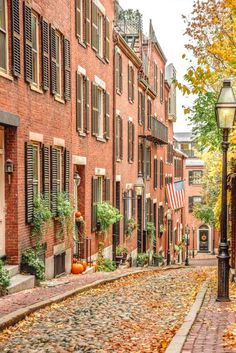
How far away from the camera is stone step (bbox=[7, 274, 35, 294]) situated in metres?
12.9

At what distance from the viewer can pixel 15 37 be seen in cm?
1409

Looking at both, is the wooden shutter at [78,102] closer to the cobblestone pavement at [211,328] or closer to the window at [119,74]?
the window at [119,74]

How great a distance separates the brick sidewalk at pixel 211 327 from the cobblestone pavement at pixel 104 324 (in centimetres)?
33

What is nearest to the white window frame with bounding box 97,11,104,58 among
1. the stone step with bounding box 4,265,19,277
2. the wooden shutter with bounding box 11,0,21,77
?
the wooden shutter with bounding box 11,0,21,77

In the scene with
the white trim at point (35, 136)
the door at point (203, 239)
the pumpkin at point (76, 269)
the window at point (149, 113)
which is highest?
the window at point (149, 113)

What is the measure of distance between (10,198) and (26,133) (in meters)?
1.69

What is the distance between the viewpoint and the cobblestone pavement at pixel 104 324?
830 centimetres

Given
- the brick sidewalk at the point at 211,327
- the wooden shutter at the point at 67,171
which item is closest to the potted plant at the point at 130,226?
the wooden shutter at the point at 67,171

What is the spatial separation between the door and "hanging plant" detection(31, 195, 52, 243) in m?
62.2

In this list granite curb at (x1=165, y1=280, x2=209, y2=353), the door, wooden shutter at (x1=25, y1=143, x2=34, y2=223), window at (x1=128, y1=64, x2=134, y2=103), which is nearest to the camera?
granite curb at (x1=165, y1=280, x2=209, y2=353)

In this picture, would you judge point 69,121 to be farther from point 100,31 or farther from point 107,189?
point 107,189

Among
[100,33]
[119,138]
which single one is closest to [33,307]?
[100,33]

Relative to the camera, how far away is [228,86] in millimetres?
12609

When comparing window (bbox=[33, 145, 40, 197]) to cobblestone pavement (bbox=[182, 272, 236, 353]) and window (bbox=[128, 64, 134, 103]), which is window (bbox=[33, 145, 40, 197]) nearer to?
cobblestone pavement (bbox=[182, 272, 236, 353])
